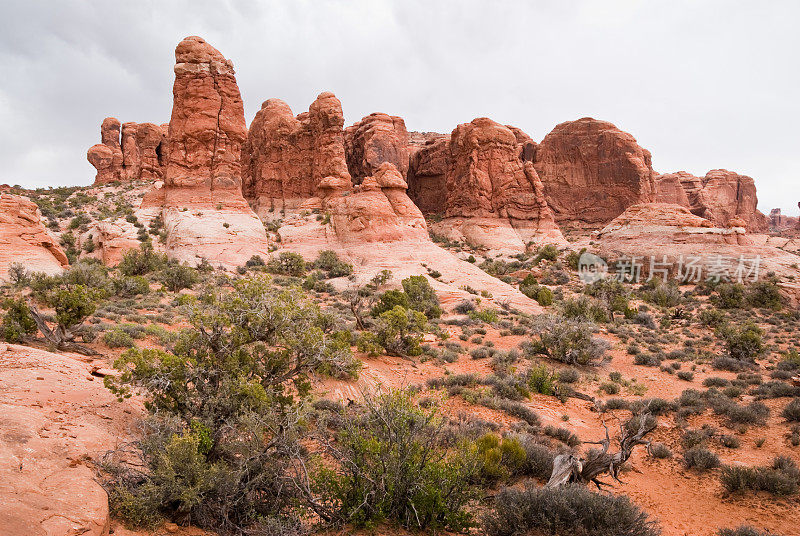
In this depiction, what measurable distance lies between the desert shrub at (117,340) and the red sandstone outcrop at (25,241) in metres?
12.6

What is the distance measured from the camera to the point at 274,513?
463cm

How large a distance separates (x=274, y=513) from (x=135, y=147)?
59490 millimetres

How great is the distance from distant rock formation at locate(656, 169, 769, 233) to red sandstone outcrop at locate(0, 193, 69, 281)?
70814 mm

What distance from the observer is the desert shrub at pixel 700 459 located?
287 inches

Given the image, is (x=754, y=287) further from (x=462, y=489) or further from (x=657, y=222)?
(x=462, y=489)

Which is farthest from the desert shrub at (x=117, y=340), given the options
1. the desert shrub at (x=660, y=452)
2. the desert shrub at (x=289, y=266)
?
the desert shrub at (x=289, y=266)

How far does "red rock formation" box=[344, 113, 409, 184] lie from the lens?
4475cm

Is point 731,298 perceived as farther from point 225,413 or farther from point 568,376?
point 225,413

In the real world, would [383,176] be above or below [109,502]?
above

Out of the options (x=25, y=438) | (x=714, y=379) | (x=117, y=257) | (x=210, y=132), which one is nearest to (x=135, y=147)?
(x=210, y=132)

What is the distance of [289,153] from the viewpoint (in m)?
41.5

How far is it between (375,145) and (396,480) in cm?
4363

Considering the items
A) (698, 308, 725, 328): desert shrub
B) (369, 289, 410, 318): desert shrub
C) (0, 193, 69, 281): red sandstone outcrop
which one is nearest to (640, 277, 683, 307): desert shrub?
(698, 308, 725, 328): desert shrub

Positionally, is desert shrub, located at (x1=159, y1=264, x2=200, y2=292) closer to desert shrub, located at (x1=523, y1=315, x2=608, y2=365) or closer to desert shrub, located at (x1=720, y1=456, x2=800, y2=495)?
desert shrub, located at (x1=523, y1=315, x2=608, y2=365)
